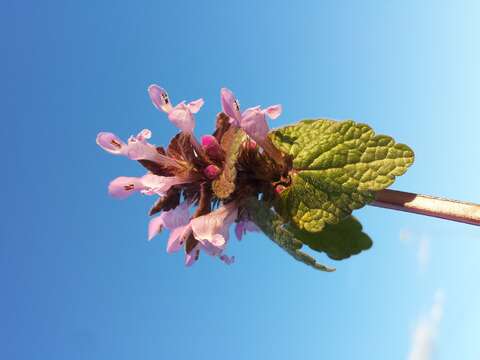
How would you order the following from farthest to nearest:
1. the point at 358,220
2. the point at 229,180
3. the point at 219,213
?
the point at 358,220 → the point at 219,213 → the point at 229,180

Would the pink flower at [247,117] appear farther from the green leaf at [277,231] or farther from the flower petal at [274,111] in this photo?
the green leaf at [277,231]

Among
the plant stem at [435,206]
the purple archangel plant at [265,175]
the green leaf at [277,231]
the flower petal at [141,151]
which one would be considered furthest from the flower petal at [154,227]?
the plant stem at [435,206]

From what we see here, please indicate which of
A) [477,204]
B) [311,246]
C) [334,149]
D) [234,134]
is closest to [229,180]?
→ [234,134]

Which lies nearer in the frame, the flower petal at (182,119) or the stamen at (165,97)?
the flower petal at (182,119)

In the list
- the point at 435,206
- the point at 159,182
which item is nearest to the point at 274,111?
the point at 159,182

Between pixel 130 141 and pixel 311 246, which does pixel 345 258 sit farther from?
pixel 130 141
